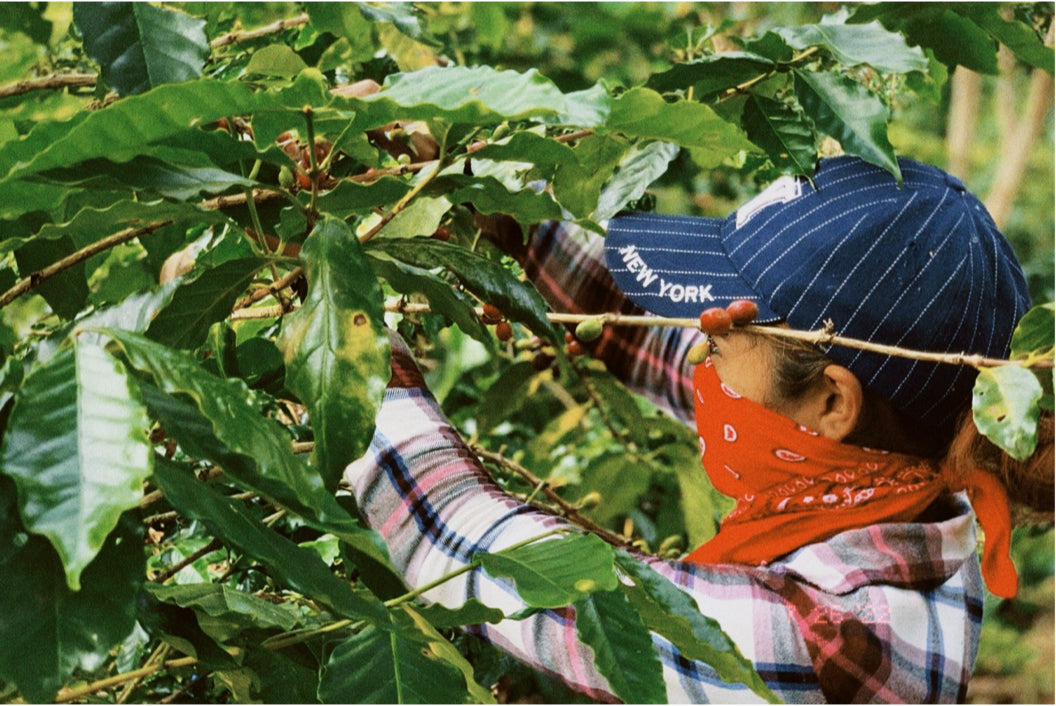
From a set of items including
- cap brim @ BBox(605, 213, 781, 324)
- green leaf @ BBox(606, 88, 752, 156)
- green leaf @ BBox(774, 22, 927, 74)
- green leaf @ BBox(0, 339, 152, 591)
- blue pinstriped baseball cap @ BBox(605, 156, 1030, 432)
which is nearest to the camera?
green leaf @ BBox(0, 339, 152, 591)

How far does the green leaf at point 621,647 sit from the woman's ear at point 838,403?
1.80 feet

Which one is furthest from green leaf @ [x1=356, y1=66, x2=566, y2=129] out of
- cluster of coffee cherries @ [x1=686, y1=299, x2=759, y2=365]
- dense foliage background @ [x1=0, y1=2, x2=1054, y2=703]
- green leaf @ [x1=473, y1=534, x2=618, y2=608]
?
cluster of coffee cherries @ [x1=686, y1=299, x2=759, y2=365]

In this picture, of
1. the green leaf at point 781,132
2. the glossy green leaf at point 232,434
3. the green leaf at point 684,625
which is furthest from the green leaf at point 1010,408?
the glossy green leaf at point 232,434

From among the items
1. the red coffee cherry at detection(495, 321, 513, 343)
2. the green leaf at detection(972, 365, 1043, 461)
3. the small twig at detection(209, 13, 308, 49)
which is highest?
the small twig at detection(209, 13, 308, 49)

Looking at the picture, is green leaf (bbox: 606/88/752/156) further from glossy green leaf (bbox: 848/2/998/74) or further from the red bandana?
the red bandana

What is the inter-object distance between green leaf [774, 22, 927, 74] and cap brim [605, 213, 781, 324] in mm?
351

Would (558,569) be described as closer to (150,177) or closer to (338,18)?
(150,177)

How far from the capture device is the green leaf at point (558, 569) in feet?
2.65

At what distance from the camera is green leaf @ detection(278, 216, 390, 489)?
0.73 meters

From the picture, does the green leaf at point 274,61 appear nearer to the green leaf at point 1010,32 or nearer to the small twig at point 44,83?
the small twig at point 44,83

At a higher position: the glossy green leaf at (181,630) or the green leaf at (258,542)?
the green leaf at (258,542)

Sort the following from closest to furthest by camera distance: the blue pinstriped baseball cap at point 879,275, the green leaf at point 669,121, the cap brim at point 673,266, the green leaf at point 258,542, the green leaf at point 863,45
→ 1. the green leaf at point 258,542
2. the green leaf at point 669,121
3. the green leaf at point 863,45
4. the blue pinstriped baseball cap at point 879,275
5. the cap brim at point 673,266

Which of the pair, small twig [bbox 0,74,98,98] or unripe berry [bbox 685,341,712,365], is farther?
unripe berry [bbox 685,341,712,365]

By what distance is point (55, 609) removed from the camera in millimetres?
618
